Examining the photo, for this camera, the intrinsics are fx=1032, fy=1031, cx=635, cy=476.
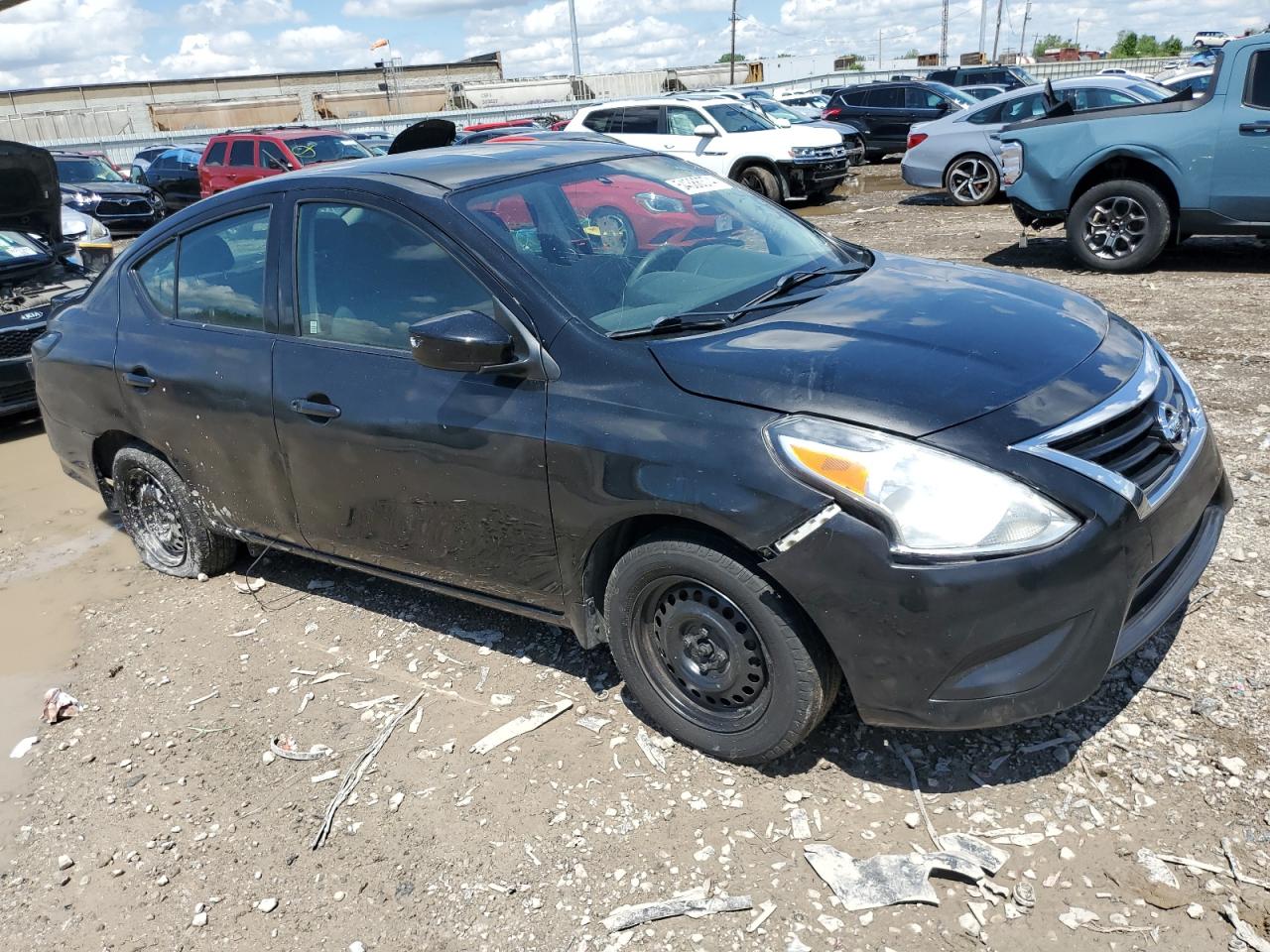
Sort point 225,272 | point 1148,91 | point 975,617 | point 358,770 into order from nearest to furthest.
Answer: point 975,617 → point 358,770 → point 225,272 → point 1148,91

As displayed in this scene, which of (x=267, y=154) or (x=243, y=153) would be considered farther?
(x=243, y=153)

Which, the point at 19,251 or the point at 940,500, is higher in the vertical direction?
the point at 940,500

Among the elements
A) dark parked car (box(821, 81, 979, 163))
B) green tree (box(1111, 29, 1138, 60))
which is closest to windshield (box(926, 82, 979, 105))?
dark parked car (box(821, 81, 979, 163))

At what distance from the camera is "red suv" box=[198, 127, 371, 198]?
1819 centimetres

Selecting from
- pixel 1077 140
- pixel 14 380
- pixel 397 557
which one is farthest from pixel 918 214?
pixel 397 557

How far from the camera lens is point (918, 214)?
1438 cm

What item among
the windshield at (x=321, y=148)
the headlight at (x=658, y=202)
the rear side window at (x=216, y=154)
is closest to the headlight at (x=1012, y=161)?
the headlight at (x=658, y=202)

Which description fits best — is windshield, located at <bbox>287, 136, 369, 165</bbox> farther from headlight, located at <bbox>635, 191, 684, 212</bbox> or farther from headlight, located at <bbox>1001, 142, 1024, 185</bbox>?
headlight, located at <bbox>635, 191, 684, 212</bbox>

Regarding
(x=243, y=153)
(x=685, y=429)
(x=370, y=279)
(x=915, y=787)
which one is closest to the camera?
(x=685, y=429)

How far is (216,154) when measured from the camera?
19359 mm

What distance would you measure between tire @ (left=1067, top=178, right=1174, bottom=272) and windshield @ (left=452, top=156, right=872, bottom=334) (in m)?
5.93

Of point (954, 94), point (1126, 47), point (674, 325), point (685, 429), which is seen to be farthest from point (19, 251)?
point (1126, 47)

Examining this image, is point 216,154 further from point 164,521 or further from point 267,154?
point 164,521

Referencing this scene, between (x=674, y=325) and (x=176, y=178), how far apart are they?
71.1 ft
